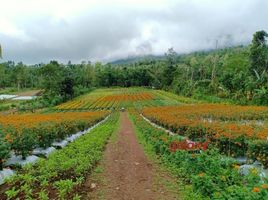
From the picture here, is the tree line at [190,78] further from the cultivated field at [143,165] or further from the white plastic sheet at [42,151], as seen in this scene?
the white plastic sheet at [42,151]

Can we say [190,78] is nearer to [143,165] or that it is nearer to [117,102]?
[117,102]

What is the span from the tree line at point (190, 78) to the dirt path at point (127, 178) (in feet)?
105

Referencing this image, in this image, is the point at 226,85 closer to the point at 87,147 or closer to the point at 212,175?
the point at 87,147

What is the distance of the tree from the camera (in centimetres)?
5359

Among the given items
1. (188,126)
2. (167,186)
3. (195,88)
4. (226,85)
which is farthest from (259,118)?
(195,88)

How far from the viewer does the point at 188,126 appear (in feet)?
53.2

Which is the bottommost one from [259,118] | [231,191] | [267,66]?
[259,118]

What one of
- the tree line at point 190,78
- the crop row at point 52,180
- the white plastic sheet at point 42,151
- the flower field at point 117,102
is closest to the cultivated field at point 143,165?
the crop row at point 52,180

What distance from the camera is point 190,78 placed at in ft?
319

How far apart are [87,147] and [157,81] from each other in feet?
335

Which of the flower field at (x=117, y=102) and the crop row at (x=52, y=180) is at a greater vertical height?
the crop row at (x=52, y=180)

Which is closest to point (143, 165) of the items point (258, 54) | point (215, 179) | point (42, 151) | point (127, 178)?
point (127, 178)

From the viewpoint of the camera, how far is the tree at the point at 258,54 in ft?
176

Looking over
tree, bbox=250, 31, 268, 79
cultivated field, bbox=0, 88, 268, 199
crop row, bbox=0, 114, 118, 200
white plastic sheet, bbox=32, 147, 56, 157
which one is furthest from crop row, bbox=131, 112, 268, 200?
tree, bbox=250, 31, 268, 79
